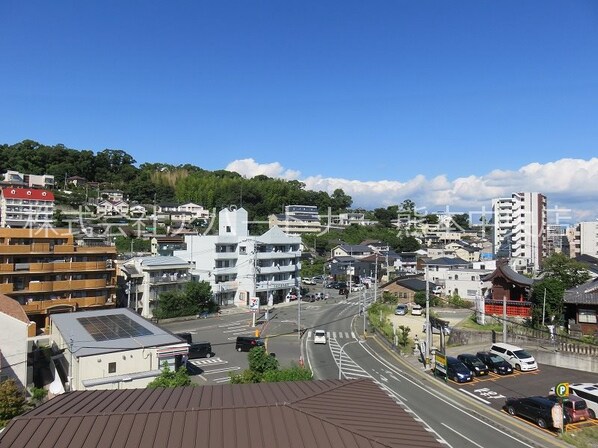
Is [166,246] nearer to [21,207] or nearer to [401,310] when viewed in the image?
[401,310]

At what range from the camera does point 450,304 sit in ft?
158

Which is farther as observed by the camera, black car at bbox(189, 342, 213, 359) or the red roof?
the red roof

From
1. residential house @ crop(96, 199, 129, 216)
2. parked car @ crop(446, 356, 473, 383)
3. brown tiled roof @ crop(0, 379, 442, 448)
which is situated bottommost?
parked car @ crop(446, 356, 473, 383)

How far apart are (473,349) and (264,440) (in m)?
23.6

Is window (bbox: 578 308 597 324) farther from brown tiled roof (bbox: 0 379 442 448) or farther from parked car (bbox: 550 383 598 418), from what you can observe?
brown tiled roof (bbox: 0 379 442 448)

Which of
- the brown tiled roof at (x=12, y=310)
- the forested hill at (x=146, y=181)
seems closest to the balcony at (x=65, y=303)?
the brown tiled roof at (x=12, y=310)

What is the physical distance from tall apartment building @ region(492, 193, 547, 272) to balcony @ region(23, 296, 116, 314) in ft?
236

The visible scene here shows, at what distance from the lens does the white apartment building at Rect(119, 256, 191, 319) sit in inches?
1647

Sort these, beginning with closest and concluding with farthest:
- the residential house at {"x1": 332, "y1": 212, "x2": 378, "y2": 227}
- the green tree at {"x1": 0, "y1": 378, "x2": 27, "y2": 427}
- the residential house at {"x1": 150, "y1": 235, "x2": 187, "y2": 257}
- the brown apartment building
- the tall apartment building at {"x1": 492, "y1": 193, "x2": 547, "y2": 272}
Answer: the green tree at {"x1": 0, "y1": 378, "x2": 27, "y2": 427}
the brown apartment building
the residential house at {"x1": 150, "y1": 235, "x2": 187, "y2": 257}
the tall apartment building at {"x1": 492, "y1": 193, "x2": 547, "y2": 272}
the residential house at {"x1": 332, "y1": 212, "x2": 378, "y2": 227}

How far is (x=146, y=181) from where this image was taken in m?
115

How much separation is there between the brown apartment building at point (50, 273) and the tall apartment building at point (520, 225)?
72.3m

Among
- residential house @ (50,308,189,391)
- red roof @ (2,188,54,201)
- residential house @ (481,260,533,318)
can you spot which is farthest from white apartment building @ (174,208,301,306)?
red roof @ (2,188,54,201)

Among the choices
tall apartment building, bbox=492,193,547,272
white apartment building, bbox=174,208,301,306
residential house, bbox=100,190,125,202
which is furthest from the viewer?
residential house, bbox=100,190,125,202

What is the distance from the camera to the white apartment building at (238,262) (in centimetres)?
4922
